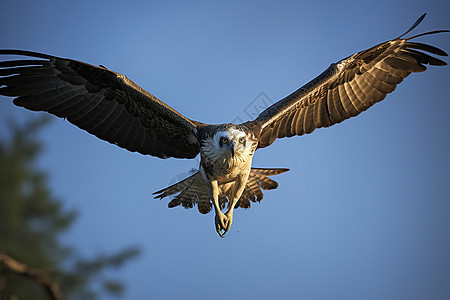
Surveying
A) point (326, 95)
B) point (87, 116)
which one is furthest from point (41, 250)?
point (326, 95)

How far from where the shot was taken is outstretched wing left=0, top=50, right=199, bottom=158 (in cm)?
639

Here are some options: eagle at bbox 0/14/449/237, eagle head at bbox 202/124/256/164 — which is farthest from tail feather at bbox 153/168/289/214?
eagle head at bbox 202/124/256/164

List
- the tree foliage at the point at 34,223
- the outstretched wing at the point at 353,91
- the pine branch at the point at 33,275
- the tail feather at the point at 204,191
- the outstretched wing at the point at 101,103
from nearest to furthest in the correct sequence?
the pine branch at the point at 33,275
the outstretched wing at the point at 101,103
the tail feather at the point at 204,191
the outstretched wing at the point at 353,91
the tree foliage at the point at 34,223

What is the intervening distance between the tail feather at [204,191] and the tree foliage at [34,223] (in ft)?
32.5

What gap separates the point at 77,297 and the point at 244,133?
15.1 meters

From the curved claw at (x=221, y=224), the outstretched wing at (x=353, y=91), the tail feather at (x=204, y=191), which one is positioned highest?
the outstretched wing at (x=353, y=91)

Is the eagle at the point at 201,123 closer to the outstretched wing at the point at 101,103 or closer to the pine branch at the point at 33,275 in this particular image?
the outstretched wing at the point at 101,103

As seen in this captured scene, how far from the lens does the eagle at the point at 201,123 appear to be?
6.04m

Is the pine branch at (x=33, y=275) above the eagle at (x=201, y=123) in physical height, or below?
below

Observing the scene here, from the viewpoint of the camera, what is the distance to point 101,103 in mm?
6801

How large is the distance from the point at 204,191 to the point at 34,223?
580 inches

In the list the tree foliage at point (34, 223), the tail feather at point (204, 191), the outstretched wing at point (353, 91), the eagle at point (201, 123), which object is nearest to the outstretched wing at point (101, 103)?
the eagle at point (201, 123)

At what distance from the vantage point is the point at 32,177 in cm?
1997

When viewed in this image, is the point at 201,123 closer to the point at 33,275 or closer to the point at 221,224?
the point at 221,224
